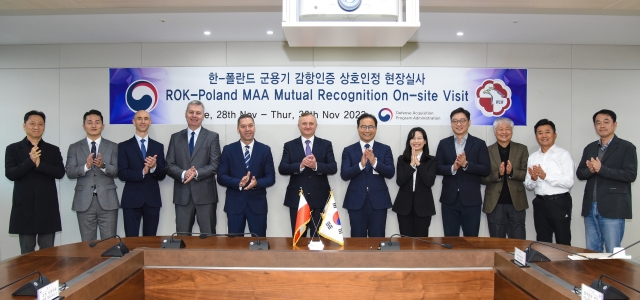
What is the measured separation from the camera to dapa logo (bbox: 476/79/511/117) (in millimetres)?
5500

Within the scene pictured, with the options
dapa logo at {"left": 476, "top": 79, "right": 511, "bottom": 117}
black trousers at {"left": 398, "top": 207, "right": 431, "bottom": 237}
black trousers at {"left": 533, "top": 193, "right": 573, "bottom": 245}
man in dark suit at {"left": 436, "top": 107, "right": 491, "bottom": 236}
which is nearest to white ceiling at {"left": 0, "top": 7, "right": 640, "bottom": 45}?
dapa logo at {"left": 476, "top": 79, "right": 511, "bottom": 117}

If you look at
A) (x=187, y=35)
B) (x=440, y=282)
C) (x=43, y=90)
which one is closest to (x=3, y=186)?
(x=43, y=90)

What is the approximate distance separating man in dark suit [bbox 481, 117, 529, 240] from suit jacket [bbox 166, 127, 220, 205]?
3034 mm

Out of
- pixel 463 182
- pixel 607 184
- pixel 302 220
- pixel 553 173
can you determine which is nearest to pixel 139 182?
pixel 302 220

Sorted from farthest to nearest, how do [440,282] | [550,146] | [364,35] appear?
[550,146], [364,35], [440,282]

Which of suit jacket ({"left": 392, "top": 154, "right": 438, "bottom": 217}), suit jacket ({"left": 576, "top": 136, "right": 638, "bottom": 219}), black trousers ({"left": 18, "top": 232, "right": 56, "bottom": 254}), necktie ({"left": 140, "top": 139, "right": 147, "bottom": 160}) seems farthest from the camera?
necktie ({"left": 140, "top": 139, "right": 147, "bottom": 160})

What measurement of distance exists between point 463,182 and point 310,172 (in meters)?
1.66

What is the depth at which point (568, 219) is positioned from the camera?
468cm

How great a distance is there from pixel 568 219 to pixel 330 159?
262cm

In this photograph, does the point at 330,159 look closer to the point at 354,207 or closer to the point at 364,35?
the point at 354,207

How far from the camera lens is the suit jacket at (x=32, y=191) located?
442cm

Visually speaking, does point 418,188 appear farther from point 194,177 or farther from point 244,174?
point 194,177

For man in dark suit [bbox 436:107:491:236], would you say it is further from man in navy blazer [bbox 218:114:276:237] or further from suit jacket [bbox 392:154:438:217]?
man in navy blazer [bbox 218:114:276:237]

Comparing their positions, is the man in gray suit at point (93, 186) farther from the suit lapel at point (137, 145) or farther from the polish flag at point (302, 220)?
the polish flag at point (302, 220)
